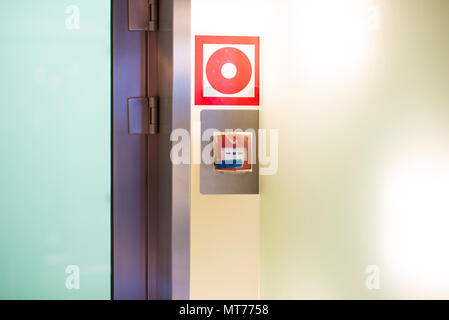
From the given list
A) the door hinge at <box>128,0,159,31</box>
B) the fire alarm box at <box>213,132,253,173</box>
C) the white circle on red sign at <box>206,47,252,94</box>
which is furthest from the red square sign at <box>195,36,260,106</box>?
the door hinge at <box>128,0,159,31</box>

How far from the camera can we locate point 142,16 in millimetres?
1056

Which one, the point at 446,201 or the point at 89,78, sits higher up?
the point at 89,78

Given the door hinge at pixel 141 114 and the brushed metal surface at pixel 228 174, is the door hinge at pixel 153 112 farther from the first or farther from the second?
the brushed metal surface at pixel 228 174

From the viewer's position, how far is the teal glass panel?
3.39ft

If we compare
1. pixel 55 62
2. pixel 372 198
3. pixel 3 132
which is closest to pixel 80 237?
pixel 3 132

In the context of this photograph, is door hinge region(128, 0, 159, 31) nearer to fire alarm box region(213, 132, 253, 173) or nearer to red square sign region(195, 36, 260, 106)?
red square sign region(195, 36, 260, 106)

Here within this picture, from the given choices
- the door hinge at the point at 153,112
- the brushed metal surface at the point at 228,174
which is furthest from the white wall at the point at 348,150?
the door hinge at the point at 153,112

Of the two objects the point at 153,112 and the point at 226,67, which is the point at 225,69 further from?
the point at 153,112

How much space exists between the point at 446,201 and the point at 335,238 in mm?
400

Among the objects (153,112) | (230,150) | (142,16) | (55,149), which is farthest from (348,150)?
(55,149)

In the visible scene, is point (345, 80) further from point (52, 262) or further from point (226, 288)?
point (52, 262)

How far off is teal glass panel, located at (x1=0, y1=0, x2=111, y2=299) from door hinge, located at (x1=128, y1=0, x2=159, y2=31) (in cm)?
7
